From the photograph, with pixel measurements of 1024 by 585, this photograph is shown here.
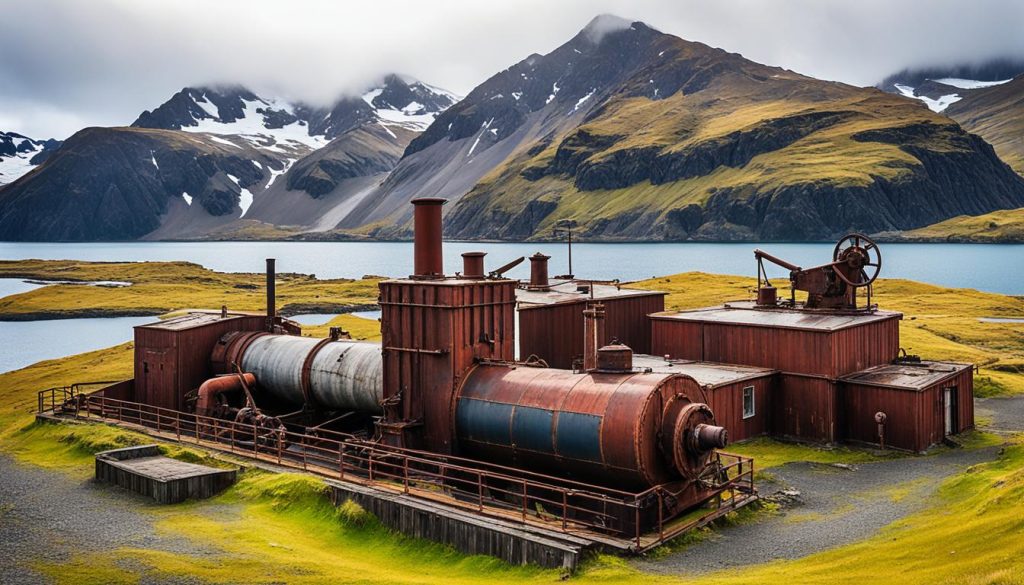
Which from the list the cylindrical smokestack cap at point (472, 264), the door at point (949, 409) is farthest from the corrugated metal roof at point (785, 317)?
the cylindrical smokestack cap at point (472, 264)

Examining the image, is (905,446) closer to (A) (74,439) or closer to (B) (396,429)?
(B) (396,429)

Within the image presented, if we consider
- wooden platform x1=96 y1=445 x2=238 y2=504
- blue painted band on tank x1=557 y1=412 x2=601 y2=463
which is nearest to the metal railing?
blue painted band on tank x1=557 y1=412 x2=601 y2=463

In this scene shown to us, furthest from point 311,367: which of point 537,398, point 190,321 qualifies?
point 537,398

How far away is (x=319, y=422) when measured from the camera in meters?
37.9

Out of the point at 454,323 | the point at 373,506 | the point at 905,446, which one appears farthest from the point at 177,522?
the point at 905,446

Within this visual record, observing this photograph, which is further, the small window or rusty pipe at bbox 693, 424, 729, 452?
the small window

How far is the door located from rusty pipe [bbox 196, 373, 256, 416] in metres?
31.9

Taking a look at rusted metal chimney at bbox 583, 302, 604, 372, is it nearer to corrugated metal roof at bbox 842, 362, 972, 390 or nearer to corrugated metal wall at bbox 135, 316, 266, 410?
corrugated metal roof at bbox 842, 362, 972, 390

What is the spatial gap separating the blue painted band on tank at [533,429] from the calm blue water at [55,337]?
63.5 metres

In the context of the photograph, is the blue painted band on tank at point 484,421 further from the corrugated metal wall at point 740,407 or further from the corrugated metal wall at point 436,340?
the corrugated metal wall at point 740,407

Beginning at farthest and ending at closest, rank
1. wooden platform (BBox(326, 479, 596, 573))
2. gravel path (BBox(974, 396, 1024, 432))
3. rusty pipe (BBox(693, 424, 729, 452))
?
gravel path (BBox(974, 396, 1024, 432)) < rusty pipe (BBox(693, 424, 729, 452)) < wooden platform (BBox(326, 479, 596, 573))

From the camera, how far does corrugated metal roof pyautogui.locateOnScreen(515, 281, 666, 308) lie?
45.5 meters

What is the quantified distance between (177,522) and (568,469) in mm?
12493

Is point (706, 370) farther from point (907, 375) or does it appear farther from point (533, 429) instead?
point (533, 429)
